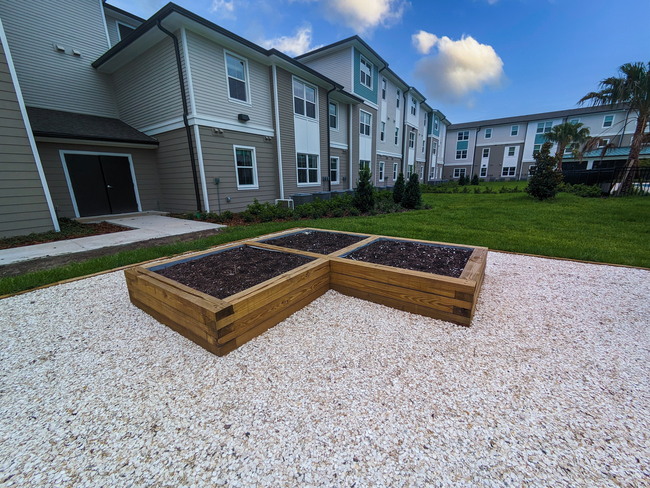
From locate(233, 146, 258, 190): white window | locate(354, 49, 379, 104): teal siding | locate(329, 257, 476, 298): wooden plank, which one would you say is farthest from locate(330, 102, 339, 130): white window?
locate(329, 257, 476, 298): wooden plank

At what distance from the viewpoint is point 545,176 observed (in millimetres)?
11664

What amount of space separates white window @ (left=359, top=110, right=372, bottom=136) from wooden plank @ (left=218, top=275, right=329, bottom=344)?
1541cm

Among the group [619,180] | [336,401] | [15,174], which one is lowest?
[336,401]

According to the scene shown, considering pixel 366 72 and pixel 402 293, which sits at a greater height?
pixel 366 72

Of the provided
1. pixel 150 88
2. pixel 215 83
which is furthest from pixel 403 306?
pixel 150 88

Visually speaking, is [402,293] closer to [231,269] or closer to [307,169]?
[231,269]

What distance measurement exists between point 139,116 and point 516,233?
13.0 m

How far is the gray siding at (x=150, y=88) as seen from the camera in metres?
8.40

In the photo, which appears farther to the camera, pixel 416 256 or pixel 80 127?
pixel 80 127

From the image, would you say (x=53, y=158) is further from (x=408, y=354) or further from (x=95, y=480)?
(x=408, y=354)

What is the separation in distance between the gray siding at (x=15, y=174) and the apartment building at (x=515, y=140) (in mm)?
41024

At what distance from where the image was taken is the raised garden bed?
227cm

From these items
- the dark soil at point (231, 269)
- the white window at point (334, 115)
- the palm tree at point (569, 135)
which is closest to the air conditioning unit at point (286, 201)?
the white window at point (334, 115)

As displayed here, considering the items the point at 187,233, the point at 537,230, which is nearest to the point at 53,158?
the point at 187,233
